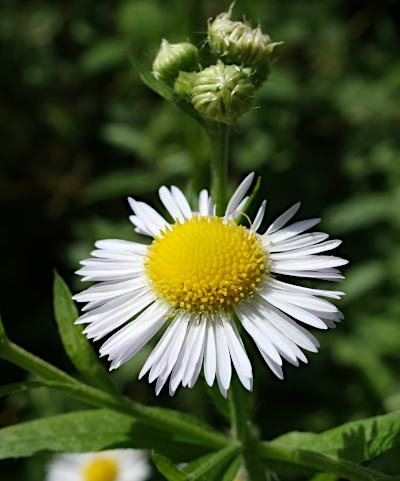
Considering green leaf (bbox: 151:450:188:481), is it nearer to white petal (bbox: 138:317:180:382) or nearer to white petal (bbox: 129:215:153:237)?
white petal (bbox: 138:317:180:382)

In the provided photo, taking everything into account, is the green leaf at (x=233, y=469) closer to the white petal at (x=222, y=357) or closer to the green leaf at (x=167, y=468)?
the green leaf at (x=167, y=468)

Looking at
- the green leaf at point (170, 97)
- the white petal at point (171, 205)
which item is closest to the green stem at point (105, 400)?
the white petal at point (171, 205)

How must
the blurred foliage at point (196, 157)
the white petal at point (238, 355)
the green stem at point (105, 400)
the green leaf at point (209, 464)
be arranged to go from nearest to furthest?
the white petal at point (238, 355) → the green leaf at point (209, 464) → the green stem at point (105, 400) → the blurred foliage at point (196, 157)

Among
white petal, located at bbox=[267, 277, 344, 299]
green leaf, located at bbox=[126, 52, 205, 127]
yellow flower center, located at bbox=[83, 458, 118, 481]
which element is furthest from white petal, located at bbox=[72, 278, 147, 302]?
yellow flower center, located at bbox=[83, 458, 118, 481]

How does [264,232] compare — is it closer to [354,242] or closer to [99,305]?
[99,305]

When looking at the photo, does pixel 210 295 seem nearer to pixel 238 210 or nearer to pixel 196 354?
pixel 196 354

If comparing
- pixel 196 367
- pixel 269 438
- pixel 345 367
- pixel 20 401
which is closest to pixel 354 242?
pixel 345 367

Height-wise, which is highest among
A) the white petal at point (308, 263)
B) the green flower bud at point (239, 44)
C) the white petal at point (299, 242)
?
the green flower bud at point (239, 44)
